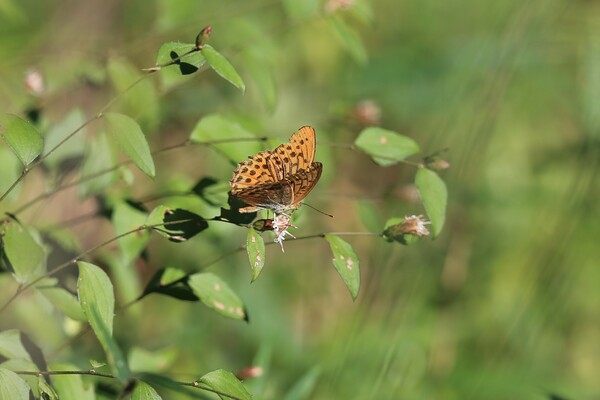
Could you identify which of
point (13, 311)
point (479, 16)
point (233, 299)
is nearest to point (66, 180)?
point (13, 311)

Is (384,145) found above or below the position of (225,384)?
above

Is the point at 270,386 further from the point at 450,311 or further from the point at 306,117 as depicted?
the point at 306,117

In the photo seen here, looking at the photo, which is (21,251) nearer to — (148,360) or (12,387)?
(12,387)

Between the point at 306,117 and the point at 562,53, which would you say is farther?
the point at 562,53

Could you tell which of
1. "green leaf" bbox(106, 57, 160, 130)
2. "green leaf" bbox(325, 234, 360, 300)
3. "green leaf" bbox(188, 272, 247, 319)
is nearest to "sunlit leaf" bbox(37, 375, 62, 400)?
"green leaf" bbox(188, 272, 247, 319)

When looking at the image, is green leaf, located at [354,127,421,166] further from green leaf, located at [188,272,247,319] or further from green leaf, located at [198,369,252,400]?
green leaf, located at [198,369,252,400]

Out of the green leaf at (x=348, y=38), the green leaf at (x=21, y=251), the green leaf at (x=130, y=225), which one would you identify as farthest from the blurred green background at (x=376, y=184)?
the green leaf at (x=21, y=251)

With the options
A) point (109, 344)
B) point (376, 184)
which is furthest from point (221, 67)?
point (376, 184)
